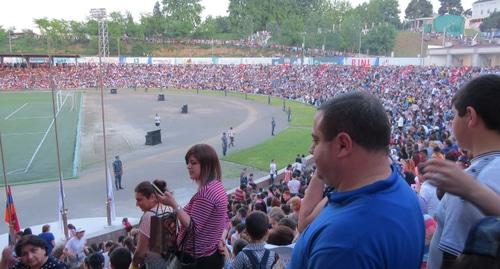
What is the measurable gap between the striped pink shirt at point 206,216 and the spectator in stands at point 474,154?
6.38ft

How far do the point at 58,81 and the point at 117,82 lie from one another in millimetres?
9014

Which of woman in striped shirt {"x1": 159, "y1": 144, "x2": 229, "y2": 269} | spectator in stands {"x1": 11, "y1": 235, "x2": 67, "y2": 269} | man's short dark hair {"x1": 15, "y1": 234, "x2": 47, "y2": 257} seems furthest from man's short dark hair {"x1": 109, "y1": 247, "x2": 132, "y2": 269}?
woman in striped shirt {"x1": 159, "y1": 144, "x2": 229, "y2": 269}

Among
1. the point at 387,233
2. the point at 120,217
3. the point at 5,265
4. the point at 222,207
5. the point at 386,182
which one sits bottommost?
the point at 120,217

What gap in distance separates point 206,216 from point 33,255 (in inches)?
60.6

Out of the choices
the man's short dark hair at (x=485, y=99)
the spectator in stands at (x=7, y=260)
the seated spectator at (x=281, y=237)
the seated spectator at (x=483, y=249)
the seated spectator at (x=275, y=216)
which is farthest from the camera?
the seated spectator at (x=275, y=216)

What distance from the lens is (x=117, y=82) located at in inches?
3034

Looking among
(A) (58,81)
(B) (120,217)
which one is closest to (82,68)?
(A) (58,81)

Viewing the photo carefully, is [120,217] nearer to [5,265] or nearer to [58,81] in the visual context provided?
→ [5,265]

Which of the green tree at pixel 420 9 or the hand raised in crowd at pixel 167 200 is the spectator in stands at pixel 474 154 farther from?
the green tree at pixel 420 9

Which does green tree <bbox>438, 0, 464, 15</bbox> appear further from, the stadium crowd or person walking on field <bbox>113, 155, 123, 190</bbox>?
person walking on field <bbox>113, 155, 123, 190</bbox>

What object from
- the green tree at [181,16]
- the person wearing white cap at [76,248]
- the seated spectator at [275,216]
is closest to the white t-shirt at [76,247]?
the person wearing white cap at [76,248]

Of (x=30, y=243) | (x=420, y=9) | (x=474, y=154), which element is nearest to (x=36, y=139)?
(x=30, y=243)

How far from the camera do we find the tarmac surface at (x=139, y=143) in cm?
1856

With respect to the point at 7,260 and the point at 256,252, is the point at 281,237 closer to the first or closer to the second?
the point at 256,252
